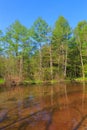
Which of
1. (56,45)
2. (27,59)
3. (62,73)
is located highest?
(56,45)

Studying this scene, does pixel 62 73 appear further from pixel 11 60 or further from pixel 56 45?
pixel 11 60

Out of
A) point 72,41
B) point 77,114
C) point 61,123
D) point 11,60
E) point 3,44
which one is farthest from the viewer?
point 72,41

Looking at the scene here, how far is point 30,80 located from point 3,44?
924 cm

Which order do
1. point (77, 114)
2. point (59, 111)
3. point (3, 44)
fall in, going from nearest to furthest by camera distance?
point (77, 114), point (59, 111), point (3, 44)

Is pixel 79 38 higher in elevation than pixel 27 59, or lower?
higher

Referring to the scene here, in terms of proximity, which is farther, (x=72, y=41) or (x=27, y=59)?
(x=72, y=41)

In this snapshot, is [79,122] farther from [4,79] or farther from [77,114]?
[4,79]

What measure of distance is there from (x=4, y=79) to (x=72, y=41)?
17.7m

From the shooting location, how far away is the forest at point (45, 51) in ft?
140

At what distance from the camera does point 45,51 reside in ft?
150

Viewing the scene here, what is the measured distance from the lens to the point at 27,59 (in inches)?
1779

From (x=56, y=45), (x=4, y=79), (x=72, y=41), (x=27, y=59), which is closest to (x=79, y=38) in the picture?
(x=72, y=41)

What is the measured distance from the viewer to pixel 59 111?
43.5 feet

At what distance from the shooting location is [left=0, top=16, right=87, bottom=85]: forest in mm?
42719
